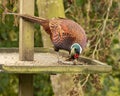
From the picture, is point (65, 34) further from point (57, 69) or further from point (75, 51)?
point (57, 69)

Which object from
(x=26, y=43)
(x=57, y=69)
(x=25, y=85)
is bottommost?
(x=25, y=85)

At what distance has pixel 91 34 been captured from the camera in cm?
561

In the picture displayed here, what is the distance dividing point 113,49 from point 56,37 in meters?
2.81

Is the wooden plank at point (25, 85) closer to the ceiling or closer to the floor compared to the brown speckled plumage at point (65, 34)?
closer to the floor

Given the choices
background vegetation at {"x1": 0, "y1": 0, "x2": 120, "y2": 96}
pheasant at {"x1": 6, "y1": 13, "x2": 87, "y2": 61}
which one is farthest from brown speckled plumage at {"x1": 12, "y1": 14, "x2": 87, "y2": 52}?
background vegetation at {"x1": 0, "y1": 0, "x2": 120, "y2": 96}

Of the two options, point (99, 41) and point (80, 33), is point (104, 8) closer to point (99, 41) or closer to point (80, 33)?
point (99, 41)

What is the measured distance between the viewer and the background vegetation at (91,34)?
518cm

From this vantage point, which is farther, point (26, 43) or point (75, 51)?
point (26, 43)

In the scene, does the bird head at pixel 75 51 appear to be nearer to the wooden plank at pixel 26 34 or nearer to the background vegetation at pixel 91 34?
the wooden plank at pixel 26 34

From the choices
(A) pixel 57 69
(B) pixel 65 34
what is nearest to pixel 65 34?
(B) pixel 65 34

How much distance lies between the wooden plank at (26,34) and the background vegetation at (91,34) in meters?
0.74

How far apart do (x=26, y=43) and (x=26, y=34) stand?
7 centimetres

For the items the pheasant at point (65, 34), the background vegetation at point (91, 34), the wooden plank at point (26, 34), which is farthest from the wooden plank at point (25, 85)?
the background vegetation at point (91, 34)

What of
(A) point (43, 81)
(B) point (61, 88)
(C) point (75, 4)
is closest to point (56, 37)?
(B) point (61, 88)
